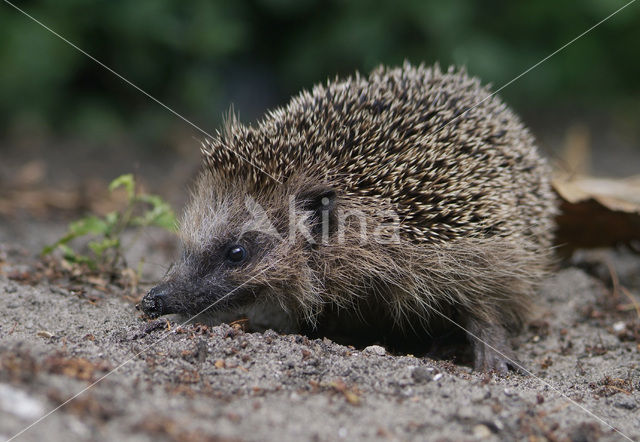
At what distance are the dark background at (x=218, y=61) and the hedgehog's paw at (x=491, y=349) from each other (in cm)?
414

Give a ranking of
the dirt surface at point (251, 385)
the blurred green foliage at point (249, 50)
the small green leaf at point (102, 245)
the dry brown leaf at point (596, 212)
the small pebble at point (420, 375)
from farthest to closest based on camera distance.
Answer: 1. the blurred green foliage at point (249, 50)
2. the dry brown leaf at point (596, 212)
3. the small green leaf at point (102, 245)
4. the small pebble at point (420, 375)
5. the dirt surface at point (251, 385)

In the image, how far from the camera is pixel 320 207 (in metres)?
3.98

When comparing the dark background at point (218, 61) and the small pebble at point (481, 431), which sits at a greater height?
the dark background at point (218, 61)

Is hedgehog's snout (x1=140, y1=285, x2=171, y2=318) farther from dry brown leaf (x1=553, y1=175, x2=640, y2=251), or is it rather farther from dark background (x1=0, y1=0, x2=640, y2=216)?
dark background (x1=0, y1=0, x2=640, y2=216)

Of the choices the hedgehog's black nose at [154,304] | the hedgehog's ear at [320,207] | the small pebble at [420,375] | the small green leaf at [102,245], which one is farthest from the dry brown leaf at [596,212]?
the small green leaf at [102,245]

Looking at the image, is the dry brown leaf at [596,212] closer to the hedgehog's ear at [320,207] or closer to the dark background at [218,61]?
the hedgehog's ear at [320,207]

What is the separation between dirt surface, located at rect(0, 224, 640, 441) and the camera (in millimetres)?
2389

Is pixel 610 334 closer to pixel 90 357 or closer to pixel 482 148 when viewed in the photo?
pixel 482 148

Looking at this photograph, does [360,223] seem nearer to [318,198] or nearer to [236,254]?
[318,198]

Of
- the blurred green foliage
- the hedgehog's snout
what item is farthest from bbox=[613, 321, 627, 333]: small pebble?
the blurred green foliage

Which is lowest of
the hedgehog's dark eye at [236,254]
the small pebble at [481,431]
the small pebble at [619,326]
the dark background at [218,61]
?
the small pebble at [481,431]

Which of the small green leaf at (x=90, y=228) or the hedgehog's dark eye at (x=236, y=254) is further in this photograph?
the small green leaf at (x=90, y=228)

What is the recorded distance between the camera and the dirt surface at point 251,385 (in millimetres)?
2389

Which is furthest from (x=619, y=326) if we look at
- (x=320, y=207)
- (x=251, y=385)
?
(x=251, y=385)
